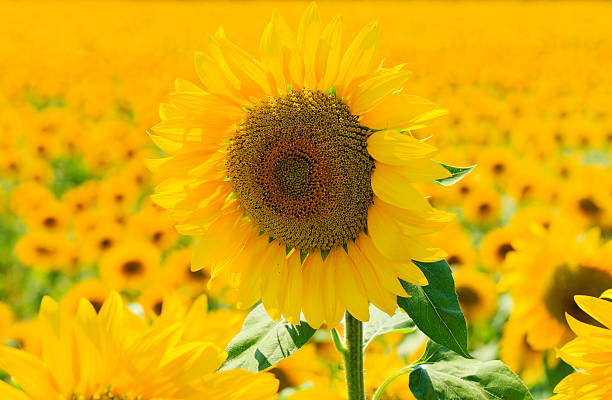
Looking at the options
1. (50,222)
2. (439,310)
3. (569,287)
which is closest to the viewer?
(439,310)

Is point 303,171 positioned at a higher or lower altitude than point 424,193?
higher

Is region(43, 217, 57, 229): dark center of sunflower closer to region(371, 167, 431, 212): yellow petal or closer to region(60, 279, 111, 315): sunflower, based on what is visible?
region(60, 279, 111, 315): sunflower

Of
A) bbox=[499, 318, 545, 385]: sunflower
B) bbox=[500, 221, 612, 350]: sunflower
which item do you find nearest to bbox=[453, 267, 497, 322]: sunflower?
bbox=[499, 318, 545, 385]: sunflower

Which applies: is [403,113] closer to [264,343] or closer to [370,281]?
[370,281]

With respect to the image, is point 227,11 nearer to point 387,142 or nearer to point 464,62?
point 464,62

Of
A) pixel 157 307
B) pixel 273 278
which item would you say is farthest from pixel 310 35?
pixel 157 307

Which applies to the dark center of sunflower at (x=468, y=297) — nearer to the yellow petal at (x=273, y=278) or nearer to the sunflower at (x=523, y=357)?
the sunflower at (x=523, y=357)
